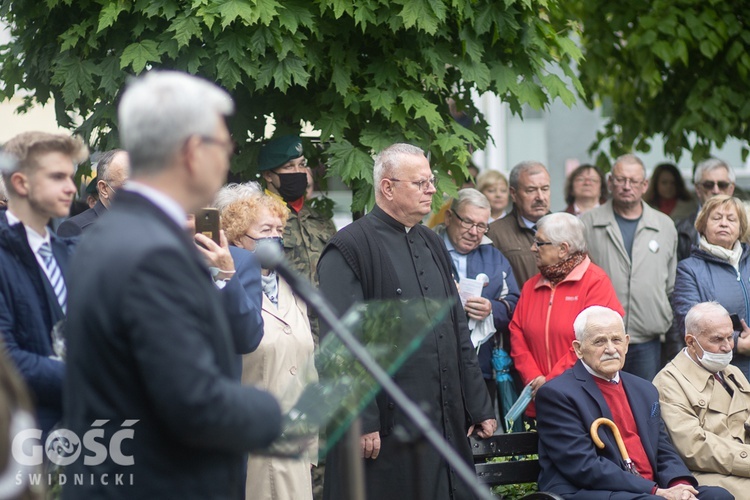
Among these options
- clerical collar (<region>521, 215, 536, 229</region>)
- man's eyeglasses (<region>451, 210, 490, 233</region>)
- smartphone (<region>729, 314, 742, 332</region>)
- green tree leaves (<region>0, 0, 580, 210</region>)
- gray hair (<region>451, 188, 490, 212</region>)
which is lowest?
smartphone (<region>729, 314, 742, 332</region>)

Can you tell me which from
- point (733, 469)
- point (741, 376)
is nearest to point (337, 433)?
point (733, 469)

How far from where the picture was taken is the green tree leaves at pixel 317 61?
634 centimetres

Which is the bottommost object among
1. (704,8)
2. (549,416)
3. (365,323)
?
(549,416)

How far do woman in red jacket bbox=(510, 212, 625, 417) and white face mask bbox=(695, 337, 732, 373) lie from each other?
2.04 ft

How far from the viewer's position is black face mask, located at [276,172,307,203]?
682cm

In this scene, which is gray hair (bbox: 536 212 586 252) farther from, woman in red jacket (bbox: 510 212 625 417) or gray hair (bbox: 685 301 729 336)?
gray hair (bbox: 685 301 729 336)

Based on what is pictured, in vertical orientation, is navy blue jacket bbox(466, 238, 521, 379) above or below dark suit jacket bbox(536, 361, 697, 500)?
above

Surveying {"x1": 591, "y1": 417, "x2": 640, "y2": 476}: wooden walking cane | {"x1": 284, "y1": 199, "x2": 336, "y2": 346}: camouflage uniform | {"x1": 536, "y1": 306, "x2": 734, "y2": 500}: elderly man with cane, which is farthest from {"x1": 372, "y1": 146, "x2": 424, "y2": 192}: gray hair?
{"x1": 591, "y1": 417, "x2": 640, "y2": 476}: wooden walking cane

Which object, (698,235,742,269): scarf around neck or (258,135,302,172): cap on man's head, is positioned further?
(698,235,742,269): scarf around neck

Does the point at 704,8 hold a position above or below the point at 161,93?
above

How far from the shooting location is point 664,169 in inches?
385

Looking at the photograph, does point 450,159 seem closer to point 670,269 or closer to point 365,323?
point 670,269

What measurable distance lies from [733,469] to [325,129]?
310cm

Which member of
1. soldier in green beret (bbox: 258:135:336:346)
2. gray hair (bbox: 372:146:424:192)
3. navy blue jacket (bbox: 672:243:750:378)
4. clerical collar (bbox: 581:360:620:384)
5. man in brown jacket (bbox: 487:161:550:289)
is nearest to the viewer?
gray hair (bbox: 372:146:424:192)
